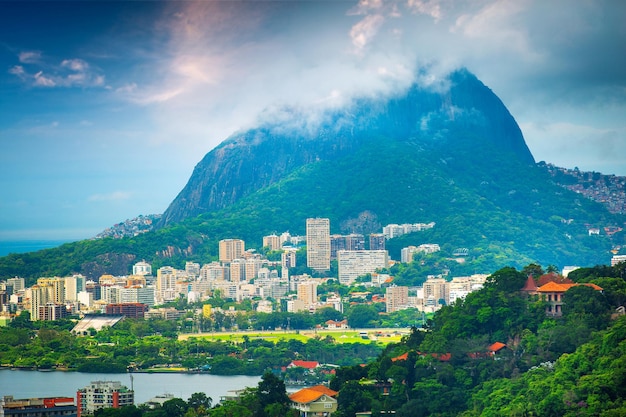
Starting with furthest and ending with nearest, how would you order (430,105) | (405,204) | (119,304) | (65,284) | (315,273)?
1. (430,105)
2. (405,204)
3. (315,273)
4. (65,284)
5. (119,304)

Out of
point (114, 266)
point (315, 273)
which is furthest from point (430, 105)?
point (114, 266)

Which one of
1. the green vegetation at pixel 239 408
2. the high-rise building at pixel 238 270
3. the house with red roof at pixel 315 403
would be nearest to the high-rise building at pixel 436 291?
the high-rise building at pixel 238 270

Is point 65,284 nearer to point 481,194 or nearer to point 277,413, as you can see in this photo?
point 481,194

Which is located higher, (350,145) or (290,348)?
(350,145)

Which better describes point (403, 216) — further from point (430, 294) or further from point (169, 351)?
point (169, 351)

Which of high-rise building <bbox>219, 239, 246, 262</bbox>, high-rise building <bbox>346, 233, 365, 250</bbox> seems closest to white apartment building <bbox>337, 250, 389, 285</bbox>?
high-rise building <bbox>346, 233, 365, 250</bbox>

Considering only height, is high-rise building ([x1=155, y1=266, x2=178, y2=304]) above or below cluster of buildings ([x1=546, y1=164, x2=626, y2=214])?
below

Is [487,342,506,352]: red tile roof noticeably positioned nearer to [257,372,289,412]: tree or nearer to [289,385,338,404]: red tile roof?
[289,385,338,404]: red tile roof
